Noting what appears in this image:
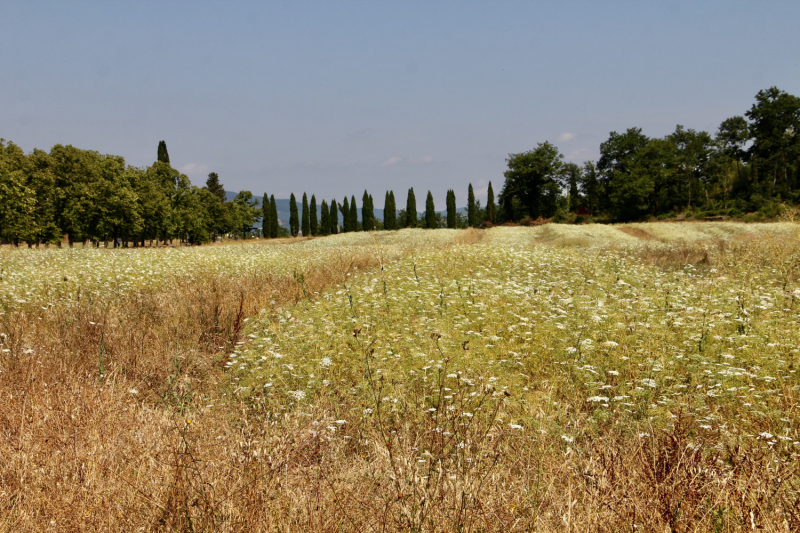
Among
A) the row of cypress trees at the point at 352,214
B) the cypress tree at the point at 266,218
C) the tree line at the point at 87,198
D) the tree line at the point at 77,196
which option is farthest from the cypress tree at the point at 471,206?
the tree line at the point at 77,196

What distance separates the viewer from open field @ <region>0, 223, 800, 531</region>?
2605mm

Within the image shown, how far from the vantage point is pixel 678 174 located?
59750 mm

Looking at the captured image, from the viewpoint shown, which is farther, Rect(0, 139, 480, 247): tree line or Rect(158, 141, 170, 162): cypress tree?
Rect(158, 141, 170, 162): cypress tree

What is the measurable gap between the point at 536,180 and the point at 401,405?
75450 mm

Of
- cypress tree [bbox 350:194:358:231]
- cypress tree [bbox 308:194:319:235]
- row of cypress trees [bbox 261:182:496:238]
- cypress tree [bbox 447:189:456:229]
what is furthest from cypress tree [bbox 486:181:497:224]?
cypress tree [bbox 308:194:319:235]

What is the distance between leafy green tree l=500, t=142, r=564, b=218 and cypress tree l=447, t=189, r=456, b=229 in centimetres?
966

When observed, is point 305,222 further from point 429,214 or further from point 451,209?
point 451,209

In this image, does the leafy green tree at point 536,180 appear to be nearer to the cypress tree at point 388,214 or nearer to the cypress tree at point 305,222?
the cypress tree at point 388,214

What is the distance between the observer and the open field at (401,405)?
8.55ft

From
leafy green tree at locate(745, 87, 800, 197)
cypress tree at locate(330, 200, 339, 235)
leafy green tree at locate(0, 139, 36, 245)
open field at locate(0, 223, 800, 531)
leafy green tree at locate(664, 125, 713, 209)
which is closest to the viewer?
open field at locate(0, 223, 800, 531)

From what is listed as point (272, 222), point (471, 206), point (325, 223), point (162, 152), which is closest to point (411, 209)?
point (471, 206)

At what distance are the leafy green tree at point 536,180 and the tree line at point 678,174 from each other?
0.57ft

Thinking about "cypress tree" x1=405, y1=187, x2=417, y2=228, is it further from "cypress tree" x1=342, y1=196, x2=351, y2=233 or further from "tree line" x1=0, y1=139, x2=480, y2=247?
"tree line" x1=0, y1=139, x2=480, y2=247

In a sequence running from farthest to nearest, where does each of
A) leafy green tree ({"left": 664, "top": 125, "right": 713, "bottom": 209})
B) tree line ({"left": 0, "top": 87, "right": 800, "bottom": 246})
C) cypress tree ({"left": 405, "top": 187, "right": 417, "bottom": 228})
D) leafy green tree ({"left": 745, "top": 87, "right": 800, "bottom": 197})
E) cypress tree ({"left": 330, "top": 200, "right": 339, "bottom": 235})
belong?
cypress tree ({"left": 330, "top": 200, "right": 339, "bottom": 235}) < cypress tree ({"left": 405, "top": 187, "right": 417, "bottom": 228}) < leafy green tree ({"left": 664, "top": 125, "right": 713, "bottom": 209}) < leafy green tree ({"left": 745, "top": 87, "right": 800, "bottom": 197}) < tree line ({"left": 0, "top": 87, "right": 800, "bottom": 246})
